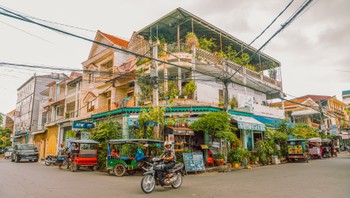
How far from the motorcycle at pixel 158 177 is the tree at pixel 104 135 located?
8386 millimetres

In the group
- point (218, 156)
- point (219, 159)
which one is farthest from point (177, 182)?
point (218, 156)

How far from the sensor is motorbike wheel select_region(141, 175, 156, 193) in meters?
7.13

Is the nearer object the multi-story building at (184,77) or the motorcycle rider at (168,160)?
the motorcycle rider at (168,160)

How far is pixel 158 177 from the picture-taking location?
7.65 meters

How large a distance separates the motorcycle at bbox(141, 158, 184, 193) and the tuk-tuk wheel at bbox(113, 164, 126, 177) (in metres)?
4.75

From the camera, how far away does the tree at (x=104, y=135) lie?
598 inches

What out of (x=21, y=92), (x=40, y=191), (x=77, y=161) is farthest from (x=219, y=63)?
(x=21, y=92)

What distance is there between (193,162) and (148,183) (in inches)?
233

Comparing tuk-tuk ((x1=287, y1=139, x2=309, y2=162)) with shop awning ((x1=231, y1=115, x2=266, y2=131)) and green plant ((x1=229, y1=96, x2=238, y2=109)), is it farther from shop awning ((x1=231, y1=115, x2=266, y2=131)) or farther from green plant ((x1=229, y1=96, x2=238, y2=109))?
green plant ((x1=229, y1=96, x2=238, y2=109))

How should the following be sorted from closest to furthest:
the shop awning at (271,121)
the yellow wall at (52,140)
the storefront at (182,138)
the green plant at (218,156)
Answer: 1. the storefront at (182,138)
2. the green plant at (218,156)
3. the shop awning at (271,121)
4. the yellow wall at (52,140)

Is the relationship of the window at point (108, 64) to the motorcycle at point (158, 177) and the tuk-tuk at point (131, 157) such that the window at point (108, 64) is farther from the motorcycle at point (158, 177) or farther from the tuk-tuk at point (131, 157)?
the motorcycle at point (158, 177)

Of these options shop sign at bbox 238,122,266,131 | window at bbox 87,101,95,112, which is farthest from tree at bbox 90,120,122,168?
shop sign at bbox 238,122,266,131

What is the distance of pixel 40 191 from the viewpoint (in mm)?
7316

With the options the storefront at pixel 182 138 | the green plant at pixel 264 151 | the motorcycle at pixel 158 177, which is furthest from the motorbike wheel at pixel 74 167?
the green plant at pixel 264 151
